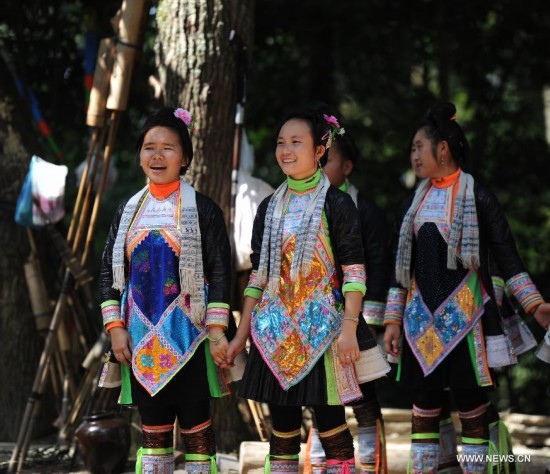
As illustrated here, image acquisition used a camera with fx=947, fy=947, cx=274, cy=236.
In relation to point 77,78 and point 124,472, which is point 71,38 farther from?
point 124,472

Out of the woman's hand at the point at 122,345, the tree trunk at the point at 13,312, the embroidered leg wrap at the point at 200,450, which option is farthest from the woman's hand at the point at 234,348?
the tree trunk at the point at 13,312

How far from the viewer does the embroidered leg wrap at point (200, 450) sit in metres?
3.99

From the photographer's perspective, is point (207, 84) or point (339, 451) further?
point (207, 84)

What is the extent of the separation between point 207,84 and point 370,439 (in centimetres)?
230

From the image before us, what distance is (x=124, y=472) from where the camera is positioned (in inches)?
210

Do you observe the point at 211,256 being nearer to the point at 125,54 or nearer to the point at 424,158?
the point at 424,158

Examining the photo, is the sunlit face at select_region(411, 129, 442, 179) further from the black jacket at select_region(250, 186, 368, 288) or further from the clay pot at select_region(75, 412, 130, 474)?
the clay pot at select_region(75, 412, 130, 474)

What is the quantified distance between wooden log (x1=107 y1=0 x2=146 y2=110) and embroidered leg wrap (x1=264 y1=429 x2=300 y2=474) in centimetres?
259

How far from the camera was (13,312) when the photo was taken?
6422mm

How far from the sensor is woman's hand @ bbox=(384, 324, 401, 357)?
15.2 feet

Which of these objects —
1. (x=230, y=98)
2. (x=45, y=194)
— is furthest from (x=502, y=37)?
(x=45, y=194)

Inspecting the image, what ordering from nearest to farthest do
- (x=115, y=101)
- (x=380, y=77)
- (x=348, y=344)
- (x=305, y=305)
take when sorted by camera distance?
→ (x=348, y=344)
(x=305, y=305)
(x=115, y=101)
(x=380, y=77)

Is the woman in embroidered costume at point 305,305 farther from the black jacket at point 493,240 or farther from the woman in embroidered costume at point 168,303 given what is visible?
the black jacket at point 493,240

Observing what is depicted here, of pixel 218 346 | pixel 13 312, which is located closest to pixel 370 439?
pixel 218 346
